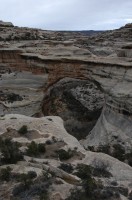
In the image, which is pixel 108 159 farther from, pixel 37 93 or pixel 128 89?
pixel 37 93

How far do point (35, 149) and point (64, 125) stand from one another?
1477 cm

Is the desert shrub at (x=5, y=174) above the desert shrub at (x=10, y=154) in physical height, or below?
above

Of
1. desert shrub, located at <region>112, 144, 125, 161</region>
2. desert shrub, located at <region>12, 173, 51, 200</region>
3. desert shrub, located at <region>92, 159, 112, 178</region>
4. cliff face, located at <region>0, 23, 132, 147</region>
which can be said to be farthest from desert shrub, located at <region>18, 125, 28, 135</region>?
cliff face, located at <region>0, 23, 132, 147</region>

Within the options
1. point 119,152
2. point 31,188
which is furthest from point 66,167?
point 119,152

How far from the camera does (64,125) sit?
35.5 metres

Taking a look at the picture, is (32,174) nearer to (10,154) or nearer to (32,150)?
(10,154)

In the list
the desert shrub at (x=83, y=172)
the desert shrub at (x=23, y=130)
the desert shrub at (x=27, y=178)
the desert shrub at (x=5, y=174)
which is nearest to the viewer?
the desert shrub at (x=27, y=178)

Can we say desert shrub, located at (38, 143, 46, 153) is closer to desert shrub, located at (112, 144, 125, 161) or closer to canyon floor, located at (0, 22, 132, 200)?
canyon floor, located at (0, 22, 132, 200)

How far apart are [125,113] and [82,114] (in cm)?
848

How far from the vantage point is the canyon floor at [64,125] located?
1595 centimetres

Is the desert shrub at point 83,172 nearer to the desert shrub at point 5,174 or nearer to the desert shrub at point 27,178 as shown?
the desert shrub at point 27,178

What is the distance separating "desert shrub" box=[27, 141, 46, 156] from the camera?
20516mm

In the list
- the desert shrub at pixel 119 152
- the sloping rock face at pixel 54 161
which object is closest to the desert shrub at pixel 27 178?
the sloping rock face at pixel 54 161

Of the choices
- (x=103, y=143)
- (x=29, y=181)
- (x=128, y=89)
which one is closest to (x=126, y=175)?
(x=29, y=181)
